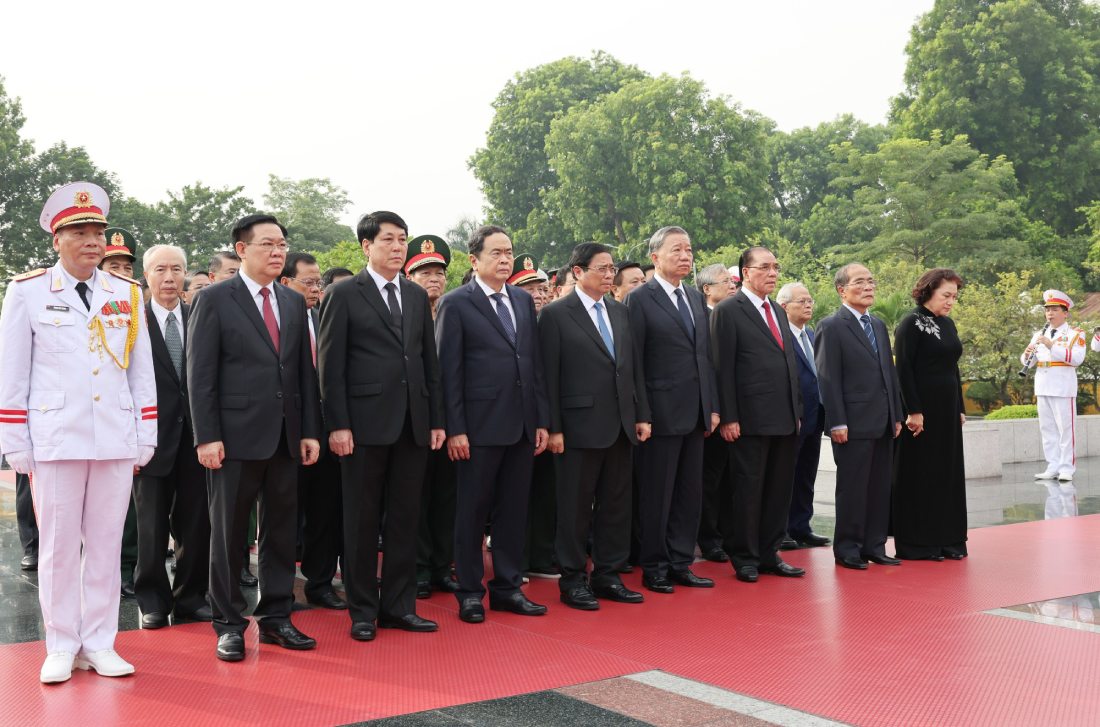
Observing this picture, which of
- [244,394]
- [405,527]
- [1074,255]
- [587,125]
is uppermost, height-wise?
[587,125]

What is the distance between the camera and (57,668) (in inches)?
179

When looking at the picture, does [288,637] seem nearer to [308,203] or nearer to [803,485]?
[803,485]

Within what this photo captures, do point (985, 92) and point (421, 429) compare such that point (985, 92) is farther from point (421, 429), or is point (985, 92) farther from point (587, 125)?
point (421, 429)

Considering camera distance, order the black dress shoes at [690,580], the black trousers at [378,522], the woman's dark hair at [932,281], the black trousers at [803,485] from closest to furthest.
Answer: the black trousers at [378,522] → the black dress shoes at [690,580] → the woman's dark hair at [932,281] → the black trousers at [803,485]

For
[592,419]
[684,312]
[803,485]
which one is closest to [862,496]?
[803,485]

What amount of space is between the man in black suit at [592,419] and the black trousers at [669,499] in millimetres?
240

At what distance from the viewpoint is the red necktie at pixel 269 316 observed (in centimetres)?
519

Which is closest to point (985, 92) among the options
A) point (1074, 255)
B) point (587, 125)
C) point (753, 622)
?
point (1074, 255)

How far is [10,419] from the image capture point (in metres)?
4.57

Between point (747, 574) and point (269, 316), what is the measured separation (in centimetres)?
343

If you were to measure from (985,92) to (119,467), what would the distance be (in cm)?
4381

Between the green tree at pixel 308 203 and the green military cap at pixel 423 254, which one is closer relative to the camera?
the green military cap at pixel 423 254

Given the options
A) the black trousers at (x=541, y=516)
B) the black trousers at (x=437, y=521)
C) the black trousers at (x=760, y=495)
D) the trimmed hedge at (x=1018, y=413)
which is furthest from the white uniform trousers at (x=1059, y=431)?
the black trousers at (x=437, y=521)

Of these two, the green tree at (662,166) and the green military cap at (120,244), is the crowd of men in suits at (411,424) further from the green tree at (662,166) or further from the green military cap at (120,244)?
the green tree at (662,166)
